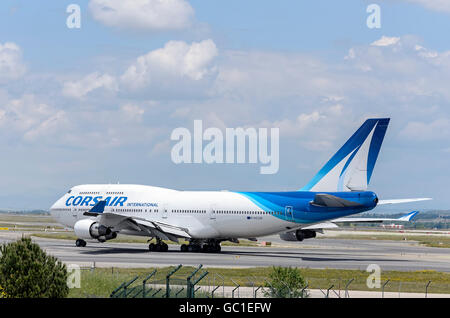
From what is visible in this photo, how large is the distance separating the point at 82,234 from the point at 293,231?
18751 millimetres

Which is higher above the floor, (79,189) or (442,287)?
(79,189)

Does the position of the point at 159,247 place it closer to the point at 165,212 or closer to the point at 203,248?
the point at 165,212

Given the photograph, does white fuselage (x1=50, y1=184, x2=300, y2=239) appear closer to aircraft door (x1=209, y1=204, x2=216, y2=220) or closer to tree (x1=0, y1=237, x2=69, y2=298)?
aircraft door (x1=209, y1=204, x2=216, y2=220)

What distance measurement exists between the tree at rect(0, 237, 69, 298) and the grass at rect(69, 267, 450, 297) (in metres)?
4.19

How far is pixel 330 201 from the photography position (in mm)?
56531

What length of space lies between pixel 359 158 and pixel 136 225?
20.6 meters

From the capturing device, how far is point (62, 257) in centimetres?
5781

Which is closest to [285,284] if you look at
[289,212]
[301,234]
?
[289,212]

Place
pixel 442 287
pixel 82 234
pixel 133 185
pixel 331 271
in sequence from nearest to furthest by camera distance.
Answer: pixel 442 287
pixel 331 271
pixel 82 234
pixel 133 185

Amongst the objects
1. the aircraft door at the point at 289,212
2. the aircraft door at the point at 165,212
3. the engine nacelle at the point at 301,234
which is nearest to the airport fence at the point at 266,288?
the aircraft door at the point at 289,212

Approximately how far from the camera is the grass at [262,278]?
114ft
